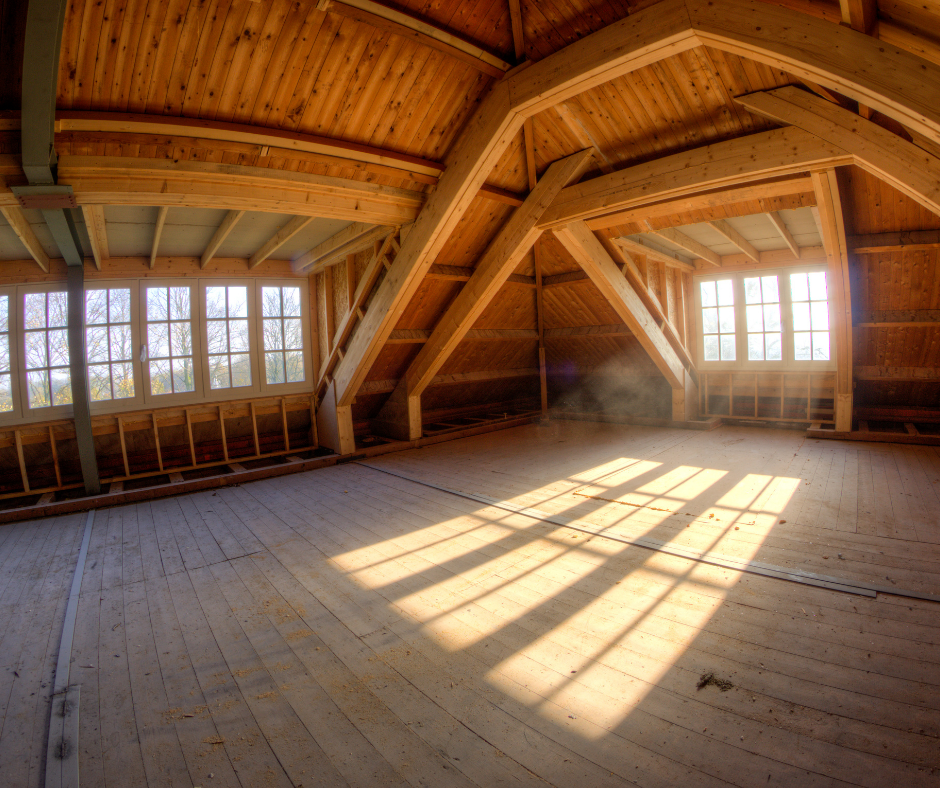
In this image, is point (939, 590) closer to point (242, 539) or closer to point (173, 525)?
point (242, 539)

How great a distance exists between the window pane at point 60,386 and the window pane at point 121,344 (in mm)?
484

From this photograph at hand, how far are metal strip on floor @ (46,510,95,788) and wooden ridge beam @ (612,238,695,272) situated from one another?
634 centimetres

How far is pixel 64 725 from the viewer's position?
6.56 ft

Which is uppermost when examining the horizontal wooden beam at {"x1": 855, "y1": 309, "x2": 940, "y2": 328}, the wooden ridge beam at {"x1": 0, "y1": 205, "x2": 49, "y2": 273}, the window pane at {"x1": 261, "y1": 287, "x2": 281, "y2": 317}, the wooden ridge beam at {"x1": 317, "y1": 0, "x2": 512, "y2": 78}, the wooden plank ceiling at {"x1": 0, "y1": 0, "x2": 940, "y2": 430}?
the wooden ridge beam at {"x1": 317, "y1": 0, "x2": 512, "y2": 78}

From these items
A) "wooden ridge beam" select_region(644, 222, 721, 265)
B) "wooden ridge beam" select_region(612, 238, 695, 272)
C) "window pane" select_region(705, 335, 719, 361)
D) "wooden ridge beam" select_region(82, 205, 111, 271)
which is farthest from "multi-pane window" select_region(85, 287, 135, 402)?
"window pane" select_region(705, 335, 719, 361)

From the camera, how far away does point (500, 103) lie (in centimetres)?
427

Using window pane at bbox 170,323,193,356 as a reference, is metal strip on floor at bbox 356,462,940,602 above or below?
below

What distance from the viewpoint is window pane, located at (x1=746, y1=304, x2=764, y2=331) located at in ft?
26.8

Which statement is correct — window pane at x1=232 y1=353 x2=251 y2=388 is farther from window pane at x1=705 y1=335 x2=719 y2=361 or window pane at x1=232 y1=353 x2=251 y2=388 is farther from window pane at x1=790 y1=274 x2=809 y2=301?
window pane at x1=790 y1=274 x2=809 y2=301

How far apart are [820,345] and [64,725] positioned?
9.28 m

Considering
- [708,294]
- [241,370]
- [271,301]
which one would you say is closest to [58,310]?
[241,370]

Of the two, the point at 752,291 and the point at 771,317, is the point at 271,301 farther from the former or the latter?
the point at 771,317

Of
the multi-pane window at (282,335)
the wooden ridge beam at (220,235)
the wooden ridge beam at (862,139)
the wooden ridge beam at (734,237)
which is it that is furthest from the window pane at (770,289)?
the wooden ridge beam at (220,235)

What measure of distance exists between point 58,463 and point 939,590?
7621 millimetres
